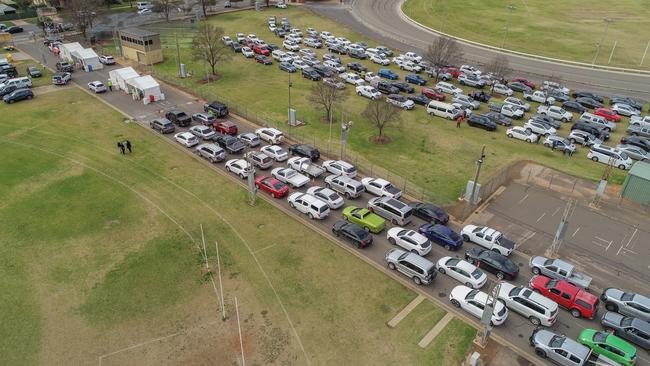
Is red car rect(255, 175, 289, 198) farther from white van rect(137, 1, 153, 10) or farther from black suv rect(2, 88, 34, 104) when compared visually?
white van rect(137, 1, 153, 10)

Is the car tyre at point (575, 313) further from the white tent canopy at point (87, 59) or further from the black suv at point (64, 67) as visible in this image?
the black suv at point (64, 67)

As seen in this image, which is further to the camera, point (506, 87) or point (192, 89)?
point (506, 87)

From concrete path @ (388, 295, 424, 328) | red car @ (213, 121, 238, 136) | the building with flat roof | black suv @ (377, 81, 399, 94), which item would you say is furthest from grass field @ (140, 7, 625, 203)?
concrete path @ (388, 295, 424, 328)

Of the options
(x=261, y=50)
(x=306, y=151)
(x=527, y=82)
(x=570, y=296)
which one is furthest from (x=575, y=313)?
(x=261, y=50)

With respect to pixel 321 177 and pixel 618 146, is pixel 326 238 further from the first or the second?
pixel 618 146

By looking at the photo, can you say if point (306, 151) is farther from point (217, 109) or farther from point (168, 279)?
point (168, 279)

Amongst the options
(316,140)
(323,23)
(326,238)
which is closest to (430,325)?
(326,238)

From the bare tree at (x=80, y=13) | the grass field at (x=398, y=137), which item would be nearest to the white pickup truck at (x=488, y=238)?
the grass field at (x=398, y=137)
